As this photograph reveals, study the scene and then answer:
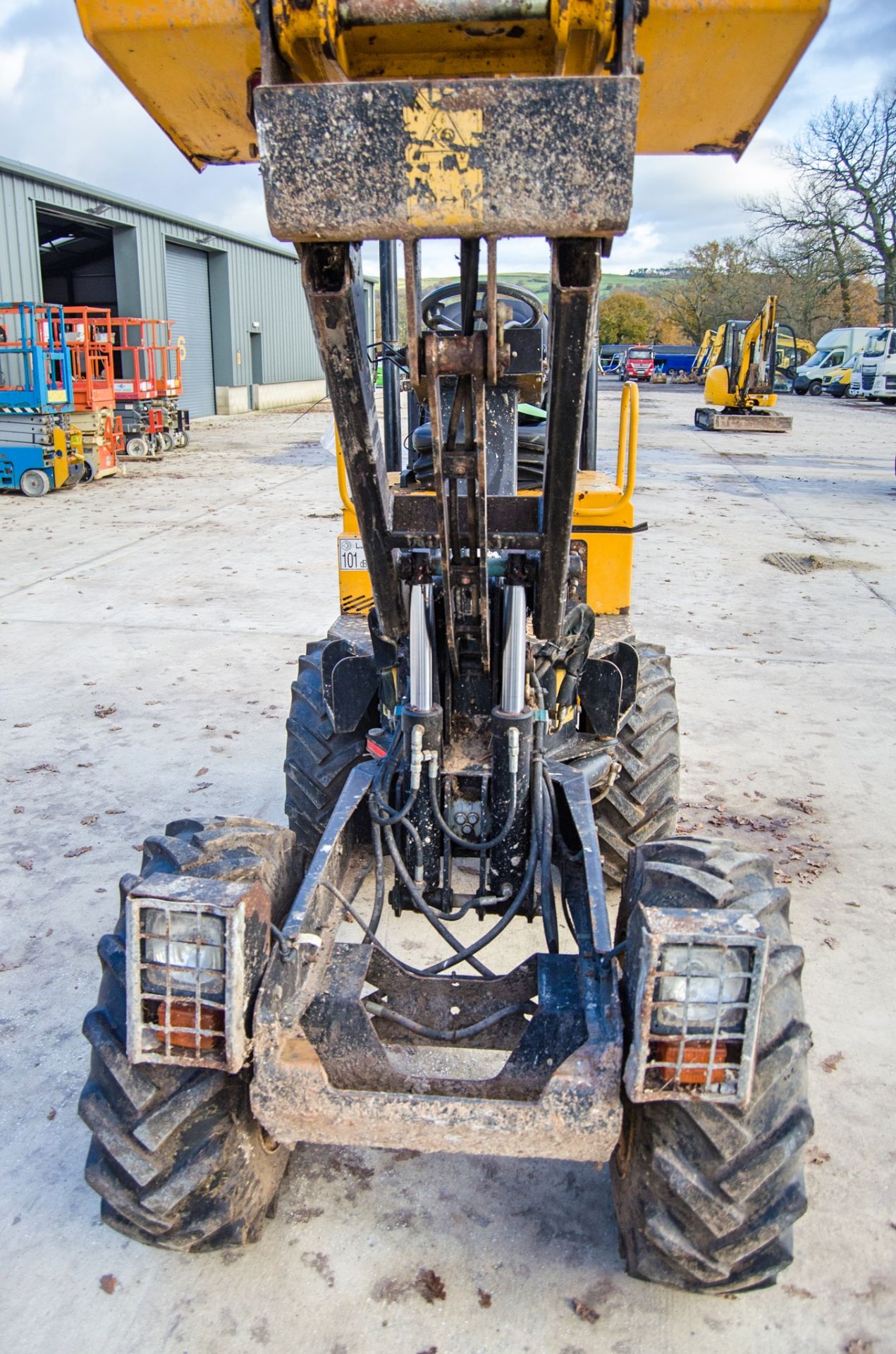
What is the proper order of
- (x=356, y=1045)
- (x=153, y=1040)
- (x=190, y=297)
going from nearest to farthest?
1. (x=153, y=1040)
2. (x=356, y=1045)
3. (x=190, y=297)

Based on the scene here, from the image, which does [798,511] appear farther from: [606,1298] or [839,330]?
[839,330]

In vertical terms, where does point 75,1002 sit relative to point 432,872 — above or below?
below

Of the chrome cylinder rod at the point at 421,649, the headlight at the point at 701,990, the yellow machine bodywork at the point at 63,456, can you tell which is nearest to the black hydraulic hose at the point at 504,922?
the chrome cylinder rod at the point at 421,649

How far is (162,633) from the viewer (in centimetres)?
899

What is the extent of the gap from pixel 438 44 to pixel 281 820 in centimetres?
403

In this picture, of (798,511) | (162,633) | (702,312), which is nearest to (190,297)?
(798,511)

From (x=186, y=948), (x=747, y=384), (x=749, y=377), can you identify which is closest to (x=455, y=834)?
(x=186, y=948)

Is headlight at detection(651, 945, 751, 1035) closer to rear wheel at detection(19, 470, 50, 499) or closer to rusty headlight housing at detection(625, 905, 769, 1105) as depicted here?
rusty headlight housing at detection(625, 905, 769, 1105)

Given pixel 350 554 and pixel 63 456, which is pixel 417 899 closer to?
pixel 350 554

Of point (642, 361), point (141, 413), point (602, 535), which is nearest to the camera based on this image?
point (602, 535)

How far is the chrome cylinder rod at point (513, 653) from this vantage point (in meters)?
3.13

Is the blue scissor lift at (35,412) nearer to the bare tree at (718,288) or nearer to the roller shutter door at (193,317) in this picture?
the roller shutter door at (193,317)

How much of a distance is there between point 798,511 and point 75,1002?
14.0 meters

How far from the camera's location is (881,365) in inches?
1527
